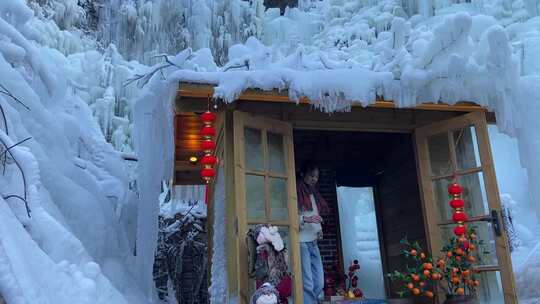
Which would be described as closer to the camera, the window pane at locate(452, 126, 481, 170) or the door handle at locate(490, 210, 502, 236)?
the door handle at locate(490, 210, 502, 236)

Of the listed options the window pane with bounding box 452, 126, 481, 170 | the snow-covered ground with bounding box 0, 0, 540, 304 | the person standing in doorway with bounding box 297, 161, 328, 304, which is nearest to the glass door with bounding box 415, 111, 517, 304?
the window pane with bounding box 452, 126, 481, 170

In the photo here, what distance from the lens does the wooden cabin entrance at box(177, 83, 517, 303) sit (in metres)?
3.95

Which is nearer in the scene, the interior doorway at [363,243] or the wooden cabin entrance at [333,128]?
the wooden cabin entrance at [333,128]

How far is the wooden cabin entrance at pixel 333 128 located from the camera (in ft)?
→ 12.9

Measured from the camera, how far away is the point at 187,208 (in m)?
10.8

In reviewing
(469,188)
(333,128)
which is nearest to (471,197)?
(469,188)

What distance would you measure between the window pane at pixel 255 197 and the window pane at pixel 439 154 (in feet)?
6.08

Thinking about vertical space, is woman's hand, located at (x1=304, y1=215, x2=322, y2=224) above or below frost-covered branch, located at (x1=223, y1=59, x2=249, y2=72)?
below

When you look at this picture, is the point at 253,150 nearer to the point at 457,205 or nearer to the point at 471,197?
the point at 457,205

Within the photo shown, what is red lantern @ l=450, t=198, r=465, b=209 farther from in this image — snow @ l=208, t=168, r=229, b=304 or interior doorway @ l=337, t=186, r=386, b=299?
interior doorway @ l=337, t=186, r=386, b=299

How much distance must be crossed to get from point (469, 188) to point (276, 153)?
1.91 m

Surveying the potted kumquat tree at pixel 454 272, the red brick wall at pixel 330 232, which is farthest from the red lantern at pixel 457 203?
the red brick wall at pixel 330 232

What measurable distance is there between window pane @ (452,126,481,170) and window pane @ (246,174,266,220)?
198cm

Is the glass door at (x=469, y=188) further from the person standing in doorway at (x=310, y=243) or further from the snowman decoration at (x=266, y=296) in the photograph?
the snowman decoration at (x=266, y=296)
